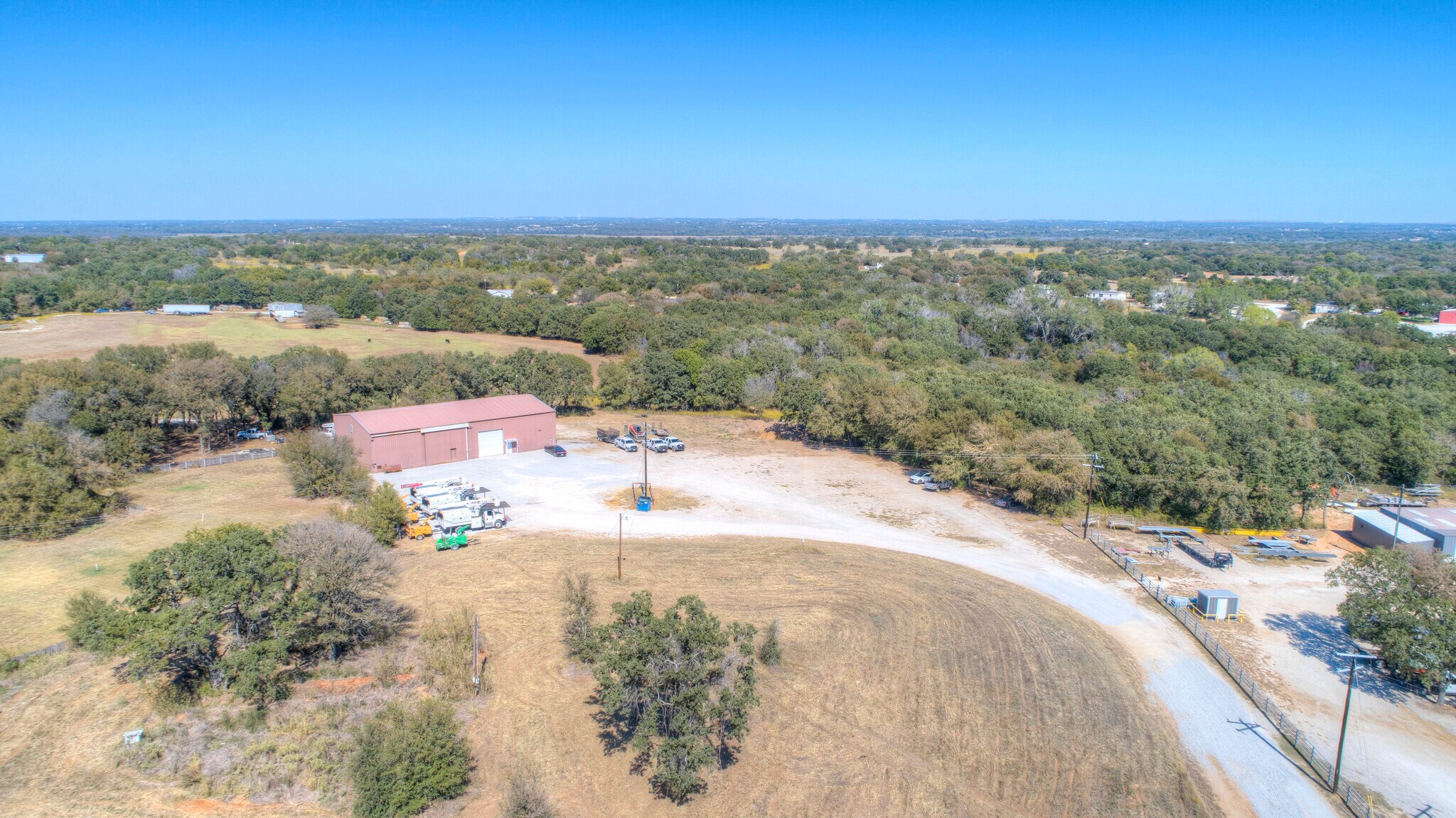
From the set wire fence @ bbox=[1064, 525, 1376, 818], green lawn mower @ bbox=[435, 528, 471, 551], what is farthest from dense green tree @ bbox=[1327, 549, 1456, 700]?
green lawn mower @ bbox=[435, 528, 471, 551]

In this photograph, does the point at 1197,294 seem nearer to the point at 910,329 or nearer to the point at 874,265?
the point at 910,329

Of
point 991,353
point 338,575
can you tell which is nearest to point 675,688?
point 338,575

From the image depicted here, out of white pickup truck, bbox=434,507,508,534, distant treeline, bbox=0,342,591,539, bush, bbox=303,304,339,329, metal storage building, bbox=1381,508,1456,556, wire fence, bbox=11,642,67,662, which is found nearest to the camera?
wire fence, bbox=11,642,67,662

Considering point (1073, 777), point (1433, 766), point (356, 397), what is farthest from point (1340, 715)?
point (356, 397)

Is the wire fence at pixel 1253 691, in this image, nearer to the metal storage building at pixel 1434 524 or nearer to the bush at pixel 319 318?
the metal storage building at pixel 1434 524

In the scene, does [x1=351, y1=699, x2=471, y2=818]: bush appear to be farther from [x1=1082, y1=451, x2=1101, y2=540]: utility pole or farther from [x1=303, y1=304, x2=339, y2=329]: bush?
[x1=303, y1=304, x2=339, y2=329]: bush

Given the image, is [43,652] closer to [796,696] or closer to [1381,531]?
[796,696]

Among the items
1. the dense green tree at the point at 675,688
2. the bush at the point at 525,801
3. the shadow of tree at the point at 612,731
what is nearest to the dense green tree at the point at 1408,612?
the dense green tree at the point at 675,688
